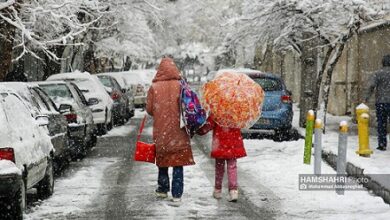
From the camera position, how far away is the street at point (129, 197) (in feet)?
26.9

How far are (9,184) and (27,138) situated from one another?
1.14 metres

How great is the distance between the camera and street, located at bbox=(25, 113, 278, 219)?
26.9ft

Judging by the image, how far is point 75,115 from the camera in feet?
44.5

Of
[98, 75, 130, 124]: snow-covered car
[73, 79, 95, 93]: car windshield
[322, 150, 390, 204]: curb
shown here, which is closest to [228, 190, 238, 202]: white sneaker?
[322, 150, 390, 204]: curb

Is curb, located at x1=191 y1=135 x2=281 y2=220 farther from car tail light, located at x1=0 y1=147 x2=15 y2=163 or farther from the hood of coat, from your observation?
car tail light, located at x1=0 y1=147 x2=15 y2=163

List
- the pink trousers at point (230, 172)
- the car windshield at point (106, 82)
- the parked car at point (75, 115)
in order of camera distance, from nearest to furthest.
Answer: the pink trousers at point (230, 172) → the parked car at point (75, 115) → the car windshield at point (106, 82)

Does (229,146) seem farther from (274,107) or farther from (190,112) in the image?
(274,107)

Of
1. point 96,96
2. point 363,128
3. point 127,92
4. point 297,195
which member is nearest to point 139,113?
point 127,92

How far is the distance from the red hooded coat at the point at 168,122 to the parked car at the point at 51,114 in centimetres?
203

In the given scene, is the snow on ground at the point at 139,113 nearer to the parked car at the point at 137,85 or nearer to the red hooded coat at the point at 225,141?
the parked car at the point at 137,85

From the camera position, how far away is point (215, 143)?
8.98 m

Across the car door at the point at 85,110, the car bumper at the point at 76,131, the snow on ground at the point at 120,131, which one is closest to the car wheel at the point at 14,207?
the car bumper at the point at 76,131

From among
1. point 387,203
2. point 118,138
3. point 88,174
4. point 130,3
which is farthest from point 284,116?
point 130,3

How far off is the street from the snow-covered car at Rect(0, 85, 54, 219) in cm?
45
